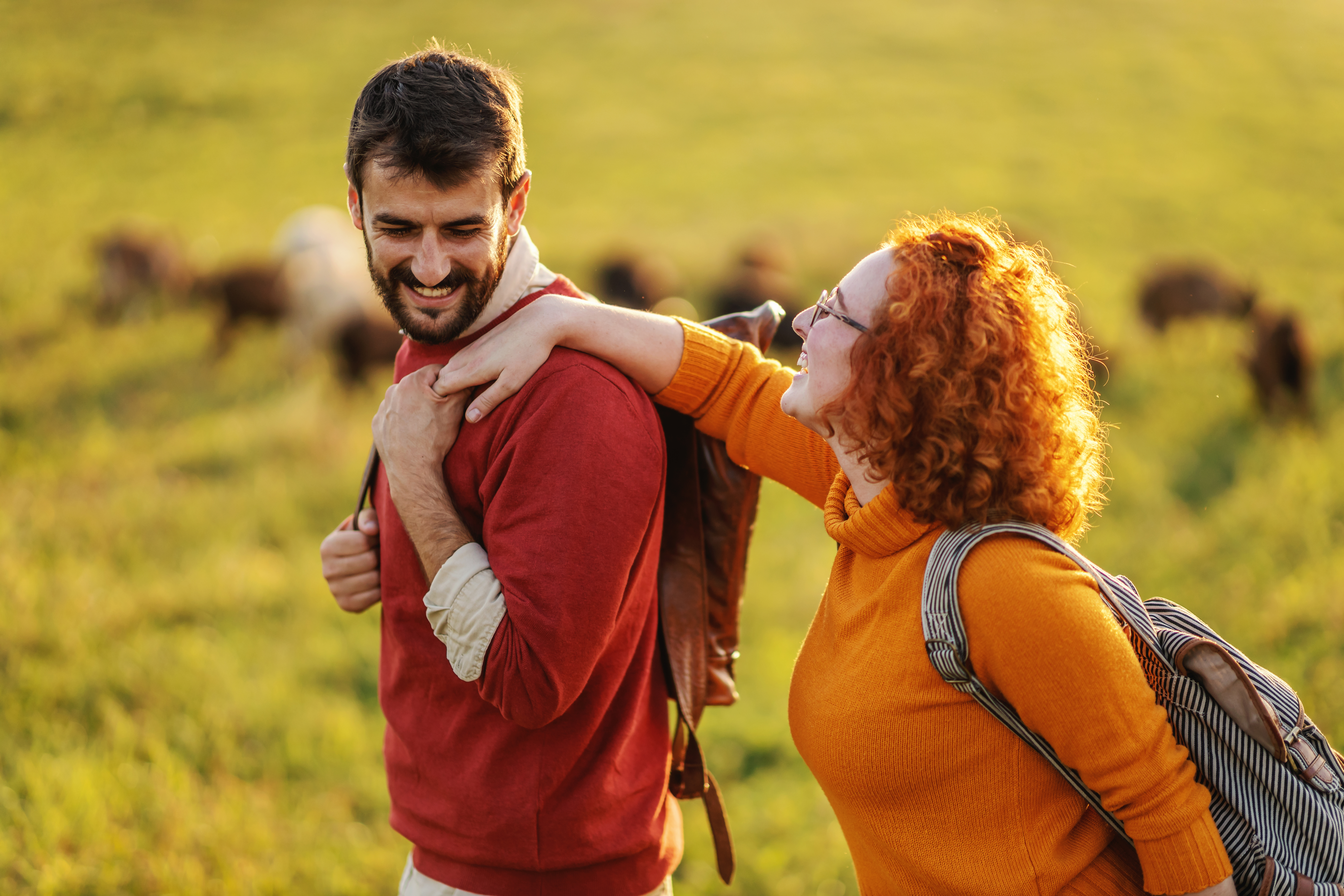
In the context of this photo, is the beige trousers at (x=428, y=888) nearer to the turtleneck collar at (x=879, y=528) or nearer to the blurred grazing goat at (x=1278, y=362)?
the turtleneck collar at (x=879, y=528)

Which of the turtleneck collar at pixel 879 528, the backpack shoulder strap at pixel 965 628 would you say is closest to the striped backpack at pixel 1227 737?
the backpack shoulder strap at pixel 965 628

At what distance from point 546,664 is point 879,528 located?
2.18 feet

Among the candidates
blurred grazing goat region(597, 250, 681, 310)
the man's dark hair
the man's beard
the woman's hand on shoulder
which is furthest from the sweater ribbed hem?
blurred grazing goat region(597, 250, 681, 310)

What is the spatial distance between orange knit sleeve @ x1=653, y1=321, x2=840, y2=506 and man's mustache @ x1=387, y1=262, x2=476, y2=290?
1.74 ft

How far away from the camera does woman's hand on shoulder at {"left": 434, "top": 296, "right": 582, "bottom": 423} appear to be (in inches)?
73.7

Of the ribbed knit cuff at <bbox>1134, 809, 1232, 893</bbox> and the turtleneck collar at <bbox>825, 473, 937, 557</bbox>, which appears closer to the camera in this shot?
the ribbed knit cuff at <bbox>1134, 809, 1232, 893</bbox>

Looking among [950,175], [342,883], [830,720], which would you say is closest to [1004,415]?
[830,720]

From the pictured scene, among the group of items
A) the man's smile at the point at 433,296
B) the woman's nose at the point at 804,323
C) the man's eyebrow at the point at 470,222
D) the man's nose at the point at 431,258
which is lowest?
the woman's nose at the point at 804,323

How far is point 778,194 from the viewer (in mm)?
21000

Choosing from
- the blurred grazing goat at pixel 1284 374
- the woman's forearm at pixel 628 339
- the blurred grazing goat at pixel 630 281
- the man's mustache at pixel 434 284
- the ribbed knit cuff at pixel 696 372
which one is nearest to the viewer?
the man's mustache at pixel 434 284

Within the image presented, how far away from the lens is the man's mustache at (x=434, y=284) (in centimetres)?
190

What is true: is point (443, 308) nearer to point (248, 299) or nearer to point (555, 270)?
point (248, 299)

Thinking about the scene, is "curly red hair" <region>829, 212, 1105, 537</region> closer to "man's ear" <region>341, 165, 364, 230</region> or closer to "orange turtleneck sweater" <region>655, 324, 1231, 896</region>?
"orange turtleneck sweater" <region>655, 324, 1231, 896</region>

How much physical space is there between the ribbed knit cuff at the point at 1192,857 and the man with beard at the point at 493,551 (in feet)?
3.28
